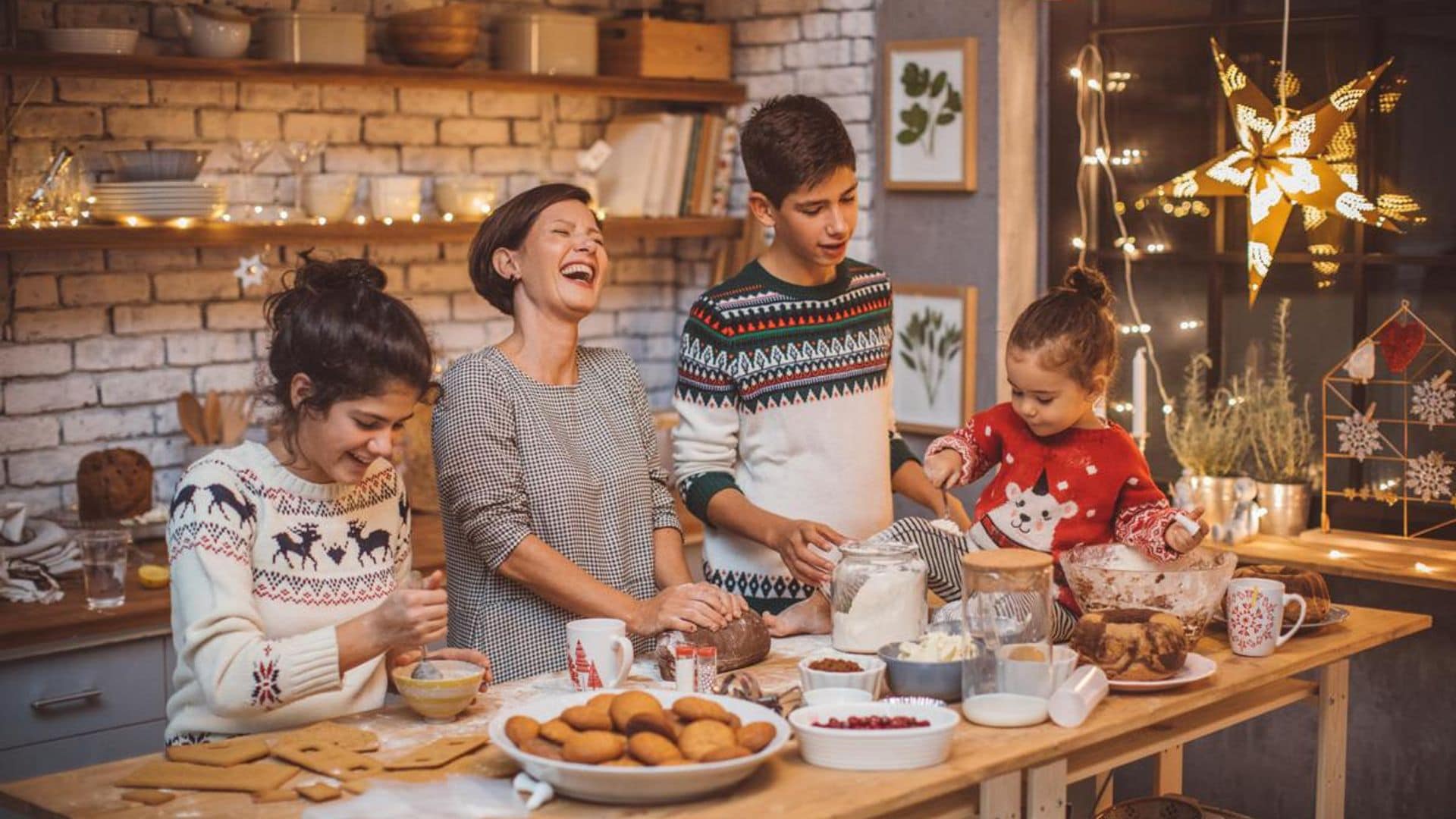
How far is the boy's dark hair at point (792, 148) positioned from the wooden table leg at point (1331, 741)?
1173 mm

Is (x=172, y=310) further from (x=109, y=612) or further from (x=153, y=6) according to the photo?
(x=109, y=612)

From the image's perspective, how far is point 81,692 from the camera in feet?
11.6

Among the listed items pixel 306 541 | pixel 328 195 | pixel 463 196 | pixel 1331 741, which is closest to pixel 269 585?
pixel 306 541

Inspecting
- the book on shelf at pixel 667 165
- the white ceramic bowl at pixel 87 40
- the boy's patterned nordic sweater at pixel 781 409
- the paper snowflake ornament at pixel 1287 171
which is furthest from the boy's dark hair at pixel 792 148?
the book on shelf at pixel 667 165

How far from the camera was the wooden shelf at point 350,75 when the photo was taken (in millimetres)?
3809

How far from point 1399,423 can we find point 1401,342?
0.19m

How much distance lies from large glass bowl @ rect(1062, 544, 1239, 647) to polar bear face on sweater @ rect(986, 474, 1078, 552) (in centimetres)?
8

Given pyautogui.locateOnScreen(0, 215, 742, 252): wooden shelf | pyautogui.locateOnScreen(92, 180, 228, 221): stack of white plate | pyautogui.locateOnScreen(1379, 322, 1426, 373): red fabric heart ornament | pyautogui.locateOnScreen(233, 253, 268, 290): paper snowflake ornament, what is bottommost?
pyautogui.locateOnScreen(1379, 322, 1426, 373): red fabric heart ornament

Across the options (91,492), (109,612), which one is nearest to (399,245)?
(91,492)

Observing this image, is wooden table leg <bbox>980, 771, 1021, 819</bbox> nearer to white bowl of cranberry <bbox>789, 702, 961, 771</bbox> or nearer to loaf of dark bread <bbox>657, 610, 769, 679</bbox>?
white bowl of cranberry <bbox>789, 702, 961, 771</bbox>

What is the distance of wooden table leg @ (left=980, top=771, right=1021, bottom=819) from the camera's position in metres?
2.18

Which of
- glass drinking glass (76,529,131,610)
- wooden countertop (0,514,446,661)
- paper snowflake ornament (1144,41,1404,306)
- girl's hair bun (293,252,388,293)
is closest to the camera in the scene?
girl's hair bun (293,252,388,293)

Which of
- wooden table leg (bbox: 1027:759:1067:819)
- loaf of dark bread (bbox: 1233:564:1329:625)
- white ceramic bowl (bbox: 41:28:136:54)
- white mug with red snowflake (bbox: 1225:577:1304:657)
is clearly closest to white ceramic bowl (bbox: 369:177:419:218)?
white ceramic bowl (bbox: 41:28:136:54)

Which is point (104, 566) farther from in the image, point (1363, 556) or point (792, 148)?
point (1363, 556)
